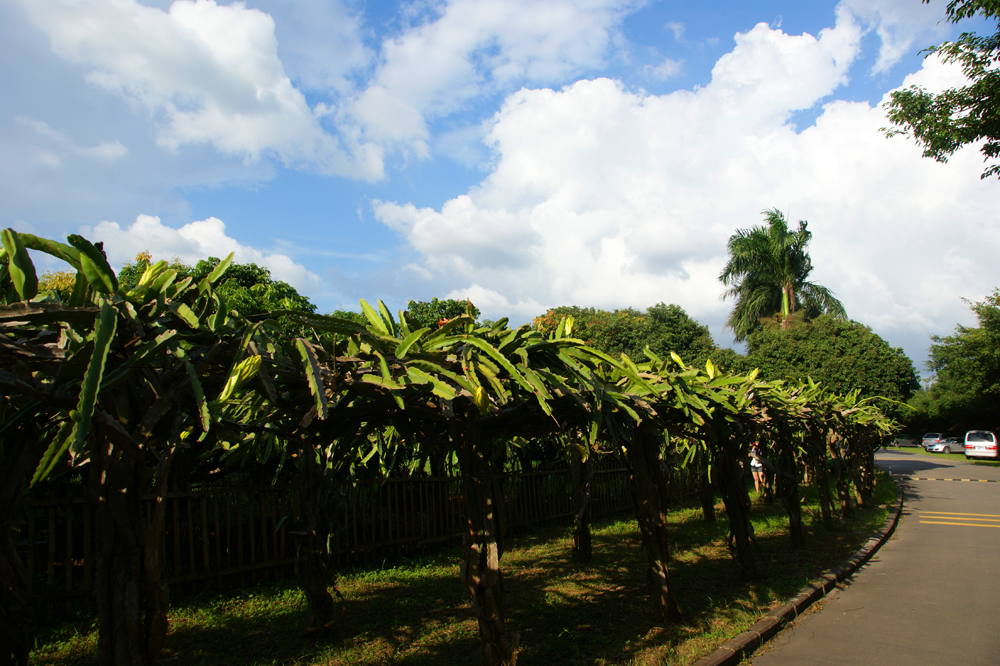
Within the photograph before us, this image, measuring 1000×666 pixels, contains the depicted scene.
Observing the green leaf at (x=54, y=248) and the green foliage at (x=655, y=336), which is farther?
the green foliage at (x=655, y=336)

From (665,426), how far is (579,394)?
174 cm

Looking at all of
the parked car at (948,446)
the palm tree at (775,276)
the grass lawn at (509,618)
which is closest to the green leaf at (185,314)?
the grass lawn at (509,618)

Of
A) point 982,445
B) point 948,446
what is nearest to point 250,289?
point 982,445

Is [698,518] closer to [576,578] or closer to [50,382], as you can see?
[576,578]

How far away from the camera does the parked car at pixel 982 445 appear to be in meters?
33.1

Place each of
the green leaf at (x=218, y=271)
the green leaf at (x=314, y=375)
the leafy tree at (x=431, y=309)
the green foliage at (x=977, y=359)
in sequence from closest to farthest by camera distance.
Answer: the green leaf at (x=314, y=375) → the green leaf at (x=218, y=271) → the leafy tree at (x=431, y=309) → the green foliage at (x=977, y=359)

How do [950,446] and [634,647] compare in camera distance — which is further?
[950,446]

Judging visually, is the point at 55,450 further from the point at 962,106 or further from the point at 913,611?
the point at 962,106

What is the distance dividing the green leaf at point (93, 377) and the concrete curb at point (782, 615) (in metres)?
4.57

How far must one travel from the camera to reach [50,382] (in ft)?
7.61

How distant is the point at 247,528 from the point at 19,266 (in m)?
6.27

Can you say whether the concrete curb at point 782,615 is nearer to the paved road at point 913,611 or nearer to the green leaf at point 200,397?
the paved road at point 913,611

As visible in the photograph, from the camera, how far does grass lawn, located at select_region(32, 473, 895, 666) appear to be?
480 centimetres

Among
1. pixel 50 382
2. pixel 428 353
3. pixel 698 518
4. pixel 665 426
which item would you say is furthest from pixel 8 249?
pixel 698 518
